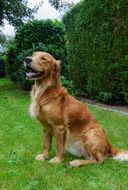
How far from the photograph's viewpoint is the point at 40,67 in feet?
22.6

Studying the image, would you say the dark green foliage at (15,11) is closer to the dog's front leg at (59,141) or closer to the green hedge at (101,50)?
the green hedge at (101,50)

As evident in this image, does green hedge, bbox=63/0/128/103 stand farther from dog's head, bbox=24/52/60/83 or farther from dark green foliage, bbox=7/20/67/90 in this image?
dog's head, bbox=24/52/60/83

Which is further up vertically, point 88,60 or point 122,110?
point 88,60

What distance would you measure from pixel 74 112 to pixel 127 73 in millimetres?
6656

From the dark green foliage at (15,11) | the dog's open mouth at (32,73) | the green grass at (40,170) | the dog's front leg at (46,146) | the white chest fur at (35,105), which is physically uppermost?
the dark green foliage at (15,11)

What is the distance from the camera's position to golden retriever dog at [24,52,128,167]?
6922 millimetres

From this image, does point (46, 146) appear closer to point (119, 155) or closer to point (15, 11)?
point (119, 155)

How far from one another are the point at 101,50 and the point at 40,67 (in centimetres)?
832

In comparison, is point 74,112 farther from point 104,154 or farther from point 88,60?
point 88,60

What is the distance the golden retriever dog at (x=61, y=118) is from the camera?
273 inches

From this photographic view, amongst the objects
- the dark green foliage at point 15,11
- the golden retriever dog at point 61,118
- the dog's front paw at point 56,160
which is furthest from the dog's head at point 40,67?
the dark green foliage at point 15,11

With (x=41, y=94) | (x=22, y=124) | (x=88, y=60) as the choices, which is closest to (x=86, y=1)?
(x=88, y=60)

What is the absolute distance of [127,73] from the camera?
44.4 ft

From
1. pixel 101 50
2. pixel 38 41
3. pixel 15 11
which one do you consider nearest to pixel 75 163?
pixel 101 50
